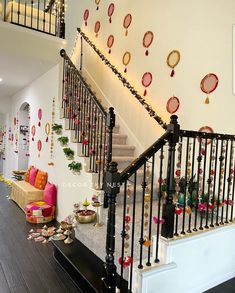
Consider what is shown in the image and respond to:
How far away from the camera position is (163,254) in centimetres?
208

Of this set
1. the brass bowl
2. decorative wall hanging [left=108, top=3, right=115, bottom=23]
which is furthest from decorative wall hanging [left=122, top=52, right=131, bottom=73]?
the brass bowl

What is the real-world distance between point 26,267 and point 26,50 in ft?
11.6

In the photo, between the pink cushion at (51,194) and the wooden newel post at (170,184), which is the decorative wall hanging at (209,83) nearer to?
the wooden newel post at (170,184)

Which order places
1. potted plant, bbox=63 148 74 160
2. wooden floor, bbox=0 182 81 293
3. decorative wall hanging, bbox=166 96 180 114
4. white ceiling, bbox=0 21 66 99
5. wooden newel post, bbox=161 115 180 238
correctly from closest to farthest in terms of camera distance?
wooden newel post, bbox=161 115 180 238 → wooden floor, bbox=0 182 81 293 → decorative wall hanging, bbox=166 96 180 114 → potted plant, bbox=63 148 74 160 → white ceiling, bbox=0 21 66 99

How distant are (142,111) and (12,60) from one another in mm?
2646

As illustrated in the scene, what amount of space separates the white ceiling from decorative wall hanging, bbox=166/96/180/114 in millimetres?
2354

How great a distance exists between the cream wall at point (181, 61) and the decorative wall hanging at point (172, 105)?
7cm

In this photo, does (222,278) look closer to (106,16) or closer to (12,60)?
(12,60)

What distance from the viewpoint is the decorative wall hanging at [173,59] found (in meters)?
3.70

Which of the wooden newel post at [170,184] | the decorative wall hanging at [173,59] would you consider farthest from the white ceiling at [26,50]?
the wooden newel post at [170,184]

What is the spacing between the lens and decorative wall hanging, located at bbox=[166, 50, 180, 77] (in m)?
3.70

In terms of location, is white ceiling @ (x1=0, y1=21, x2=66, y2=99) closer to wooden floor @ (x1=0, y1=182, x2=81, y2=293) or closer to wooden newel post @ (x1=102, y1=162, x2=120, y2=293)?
wooden floor @ (x1=0, y1=182, x2=81, y2=293)

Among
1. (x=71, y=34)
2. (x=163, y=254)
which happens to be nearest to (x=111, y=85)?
(x=71, y=34)

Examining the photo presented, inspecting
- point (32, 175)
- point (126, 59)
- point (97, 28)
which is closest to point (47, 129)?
point (32, 175)
